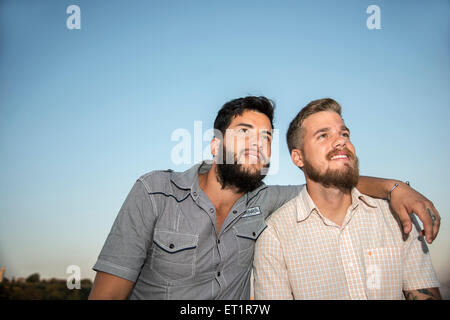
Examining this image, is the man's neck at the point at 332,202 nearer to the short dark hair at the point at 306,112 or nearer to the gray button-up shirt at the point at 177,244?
the short dark hair at the point at 306,112

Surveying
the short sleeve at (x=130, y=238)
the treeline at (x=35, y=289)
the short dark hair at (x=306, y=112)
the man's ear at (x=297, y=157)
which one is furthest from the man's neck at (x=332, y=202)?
the treeline at (x=35, y=289)

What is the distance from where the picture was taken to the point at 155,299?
312 cm

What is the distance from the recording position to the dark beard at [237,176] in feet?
11.7

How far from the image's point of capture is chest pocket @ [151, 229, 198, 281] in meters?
3.13

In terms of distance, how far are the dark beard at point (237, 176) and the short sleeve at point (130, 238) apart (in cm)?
100

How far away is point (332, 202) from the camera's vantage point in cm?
351

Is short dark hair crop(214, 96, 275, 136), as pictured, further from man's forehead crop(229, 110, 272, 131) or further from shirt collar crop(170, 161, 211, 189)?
shirt collar crop(170, 161, 211, 189)

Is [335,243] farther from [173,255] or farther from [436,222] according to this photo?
[173,255]

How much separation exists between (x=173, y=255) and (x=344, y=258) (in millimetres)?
1952

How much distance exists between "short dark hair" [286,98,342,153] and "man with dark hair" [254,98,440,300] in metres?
0.14

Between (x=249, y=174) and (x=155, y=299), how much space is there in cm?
183
